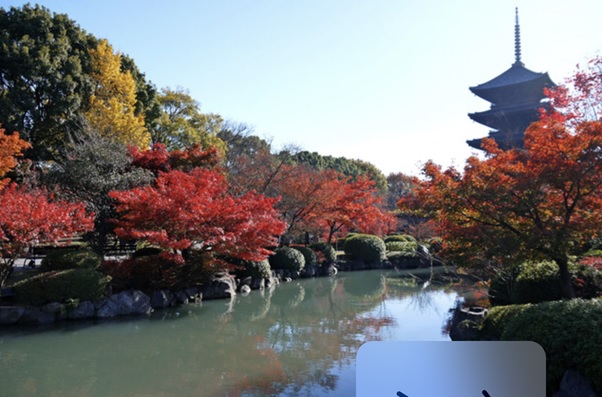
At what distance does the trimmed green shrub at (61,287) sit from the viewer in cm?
786

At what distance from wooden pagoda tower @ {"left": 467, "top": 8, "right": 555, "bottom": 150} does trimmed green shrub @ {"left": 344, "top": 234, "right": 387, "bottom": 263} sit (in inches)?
274

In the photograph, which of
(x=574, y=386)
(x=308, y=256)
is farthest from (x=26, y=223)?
(x=308, y=256)

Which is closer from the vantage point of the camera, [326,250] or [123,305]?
[123,305]

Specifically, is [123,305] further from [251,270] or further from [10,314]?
[251,270]

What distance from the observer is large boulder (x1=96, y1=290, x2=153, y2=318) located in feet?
27.3

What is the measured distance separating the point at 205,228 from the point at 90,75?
10127 mm

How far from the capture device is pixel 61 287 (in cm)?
800

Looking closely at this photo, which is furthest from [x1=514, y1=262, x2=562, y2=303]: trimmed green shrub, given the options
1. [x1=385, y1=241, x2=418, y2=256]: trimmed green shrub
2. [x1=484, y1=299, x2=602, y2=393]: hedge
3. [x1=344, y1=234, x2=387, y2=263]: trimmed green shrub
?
[x1=385, y1=241, x2=418, y2=256]: trimmed green shrub

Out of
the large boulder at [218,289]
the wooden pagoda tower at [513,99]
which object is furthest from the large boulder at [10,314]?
the wooden pagoda tower at [513,99]

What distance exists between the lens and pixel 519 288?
19.5 ft

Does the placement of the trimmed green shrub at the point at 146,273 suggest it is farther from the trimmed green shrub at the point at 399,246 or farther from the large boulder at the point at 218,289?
the trimmed green shrub at the point at 399,246

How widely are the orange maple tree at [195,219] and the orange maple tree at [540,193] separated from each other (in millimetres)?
4491

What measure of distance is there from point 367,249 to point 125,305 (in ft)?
34.3

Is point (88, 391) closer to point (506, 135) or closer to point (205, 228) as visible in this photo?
A: point (205, 228)
